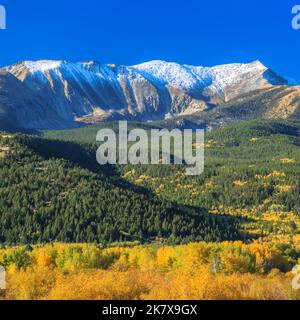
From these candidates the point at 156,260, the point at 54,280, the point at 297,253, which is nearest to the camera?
the point at 54,280
